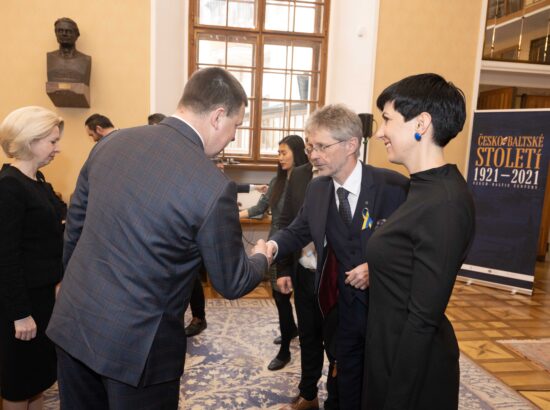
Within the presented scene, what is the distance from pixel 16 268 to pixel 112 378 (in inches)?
33.9

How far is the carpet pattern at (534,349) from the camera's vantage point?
11.5 feet

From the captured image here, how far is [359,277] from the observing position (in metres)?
1.89

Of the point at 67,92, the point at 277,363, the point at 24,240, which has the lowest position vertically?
the point at 277,363

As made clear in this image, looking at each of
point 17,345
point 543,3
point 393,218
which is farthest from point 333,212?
point 543,3

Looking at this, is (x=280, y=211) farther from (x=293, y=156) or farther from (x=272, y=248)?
(x=272, y=248)

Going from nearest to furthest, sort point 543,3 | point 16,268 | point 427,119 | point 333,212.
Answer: point 427,119
point 16,268
point 333,212
point 543,3

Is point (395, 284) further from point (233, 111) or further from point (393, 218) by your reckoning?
point (233, 111)

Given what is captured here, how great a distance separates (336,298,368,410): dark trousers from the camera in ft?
6.68

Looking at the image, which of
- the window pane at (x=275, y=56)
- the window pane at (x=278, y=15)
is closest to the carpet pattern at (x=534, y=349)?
the window pane at (x=275, y=56)

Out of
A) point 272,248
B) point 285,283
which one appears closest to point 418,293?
point 272,248

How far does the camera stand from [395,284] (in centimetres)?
140

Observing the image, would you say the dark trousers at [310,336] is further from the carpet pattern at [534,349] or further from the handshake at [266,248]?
the carpet pattern at [534,349]

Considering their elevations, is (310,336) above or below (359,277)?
below

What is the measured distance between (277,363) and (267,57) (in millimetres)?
4182
